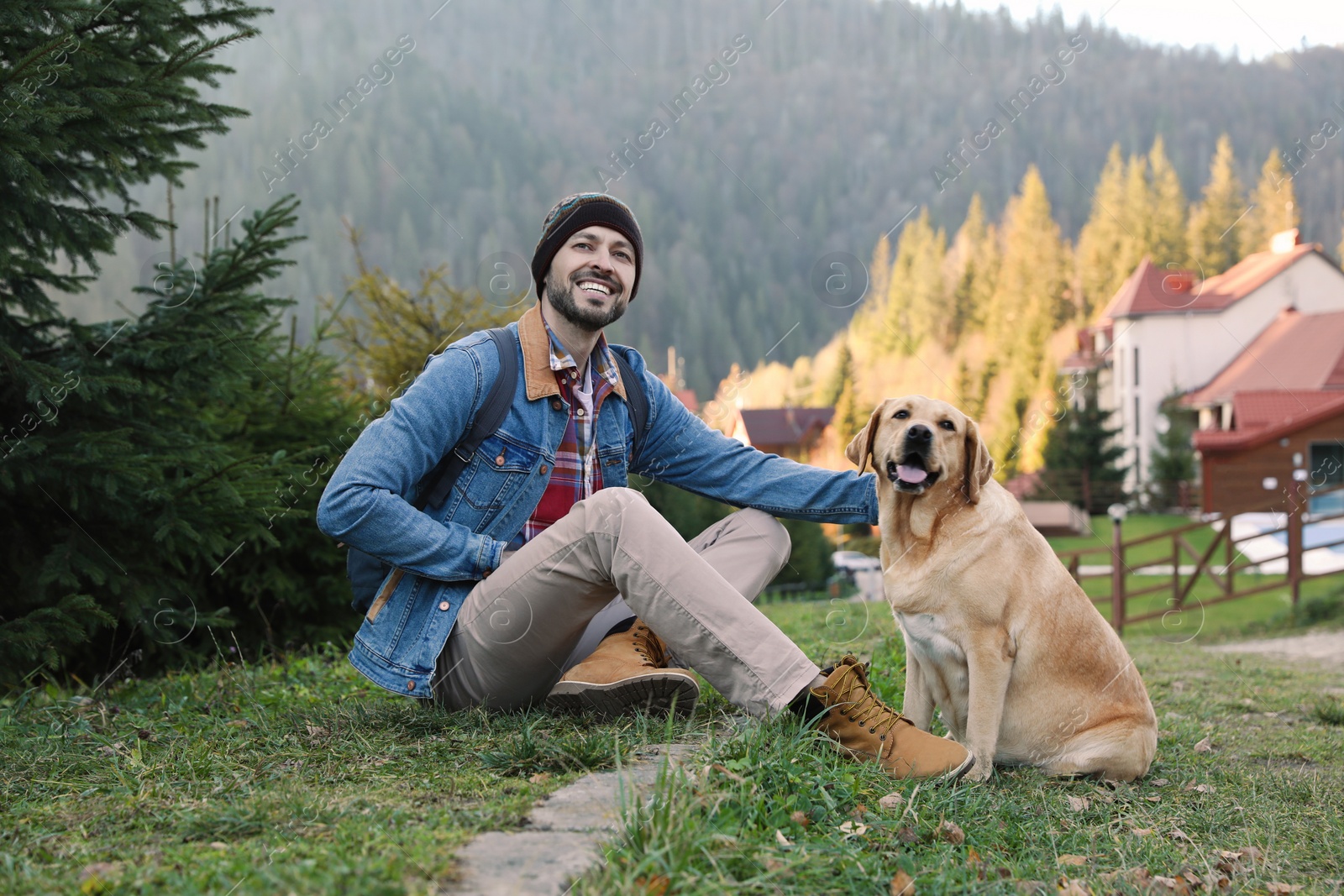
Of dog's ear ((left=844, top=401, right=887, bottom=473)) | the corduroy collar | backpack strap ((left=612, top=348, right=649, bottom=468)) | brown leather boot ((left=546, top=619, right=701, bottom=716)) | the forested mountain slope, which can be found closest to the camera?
brown leather boot ((left=546, top=619, right=701, bottom=716))

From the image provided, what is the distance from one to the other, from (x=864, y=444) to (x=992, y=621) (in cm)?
78

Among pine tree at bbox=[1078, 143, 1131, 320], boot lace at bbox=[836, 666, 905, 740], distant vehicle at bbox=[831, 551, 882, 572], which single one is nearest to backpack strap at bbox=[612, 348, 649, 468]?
boot lace at bbox=[836, 666, 905, 740]

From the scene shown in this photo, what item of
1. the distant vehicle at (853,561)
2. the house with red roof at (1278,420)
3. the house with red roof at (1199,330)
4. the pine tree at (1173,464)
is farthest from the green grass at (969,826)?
the house with red roof at (1199,330)

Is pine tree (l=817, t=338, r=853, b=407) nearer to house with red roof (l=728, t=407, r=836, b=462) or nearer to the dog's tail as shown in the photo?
house with red roof (l=728, t=407, r=836, b=462)

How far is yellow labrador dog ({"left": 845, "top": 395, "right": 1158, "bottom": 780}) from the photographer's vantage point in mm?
3281

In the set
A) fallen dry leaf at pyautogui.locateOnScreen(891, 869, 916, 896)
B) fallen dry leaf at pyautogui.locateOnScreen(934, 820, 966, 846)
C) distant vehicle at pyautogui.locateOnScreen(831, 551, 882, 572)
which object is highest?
fallen dry leaf at pyautogui.locateOnScreen(891, 869, 916, 896)

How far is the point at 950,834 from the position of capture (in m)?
2.55

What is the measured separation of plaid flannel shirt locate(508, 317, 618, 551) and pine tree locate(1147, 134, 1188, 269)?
5811cm

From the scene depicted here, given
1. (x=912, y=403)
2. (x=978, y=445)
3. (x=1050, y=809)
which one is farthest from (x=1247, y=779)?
(x=912, y=403)

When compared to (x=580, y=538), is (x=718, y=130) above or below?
above

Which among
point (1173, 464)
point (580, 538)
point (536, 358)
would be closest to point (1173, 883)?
point (580, 538)

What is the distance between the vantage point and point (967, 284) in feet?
214

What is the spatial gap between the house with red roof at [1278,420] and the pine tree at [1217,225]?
61.9ft

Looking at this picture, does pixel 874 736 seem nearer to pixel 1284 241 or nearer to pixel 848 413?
pixel 848 413
